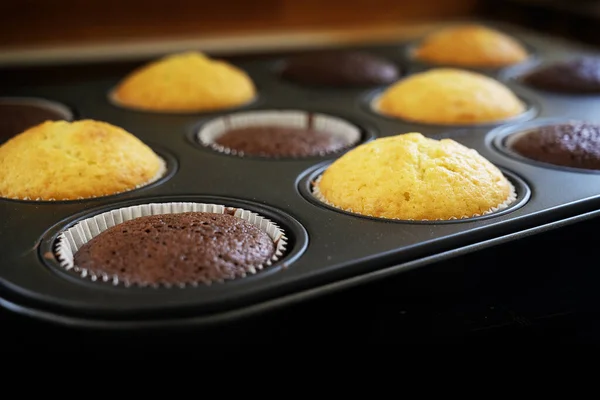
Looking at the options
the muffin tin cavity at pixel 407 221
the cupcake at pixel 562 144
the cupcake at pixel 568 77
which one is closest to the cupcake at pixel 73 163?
the muffin tin cavity at pixel 407 221

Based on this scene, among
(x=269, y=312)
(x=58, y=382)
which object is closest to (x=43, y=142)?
(x=58, y=382)

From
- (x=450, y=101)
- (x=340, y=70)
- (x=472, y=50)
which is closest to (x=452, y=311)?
(x=450, y=101)

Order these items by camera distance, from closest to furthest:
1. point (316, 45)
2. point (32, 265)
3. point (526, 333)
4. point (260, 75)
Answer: point (32, 265) < point (526, 333) < point (260, 75) < point (316, 45)

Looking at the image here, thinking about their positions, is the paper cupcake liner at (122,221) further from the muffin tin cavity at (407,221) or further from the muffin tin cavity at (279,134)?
the muffin tin cavity at (279,134)

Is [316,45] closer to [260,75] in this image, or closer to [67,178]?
[260,75]

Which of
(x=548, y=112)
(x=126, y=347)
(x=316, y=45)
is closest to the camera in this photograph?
(x=126, y=347)

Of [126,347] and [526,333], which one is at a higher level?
[126,347]

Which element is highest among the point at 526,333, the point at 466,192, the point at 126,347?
the point at 466,192

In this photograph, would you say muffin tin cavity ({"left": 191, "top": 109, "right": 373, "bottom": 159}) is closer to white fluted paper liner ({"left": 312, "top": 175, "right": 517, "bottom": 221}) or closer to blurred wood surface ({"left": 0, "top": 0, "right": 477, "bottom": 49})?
white fluted paper liner ({"left": 312, "top": 175, "right": 517, "bottom": 221})
